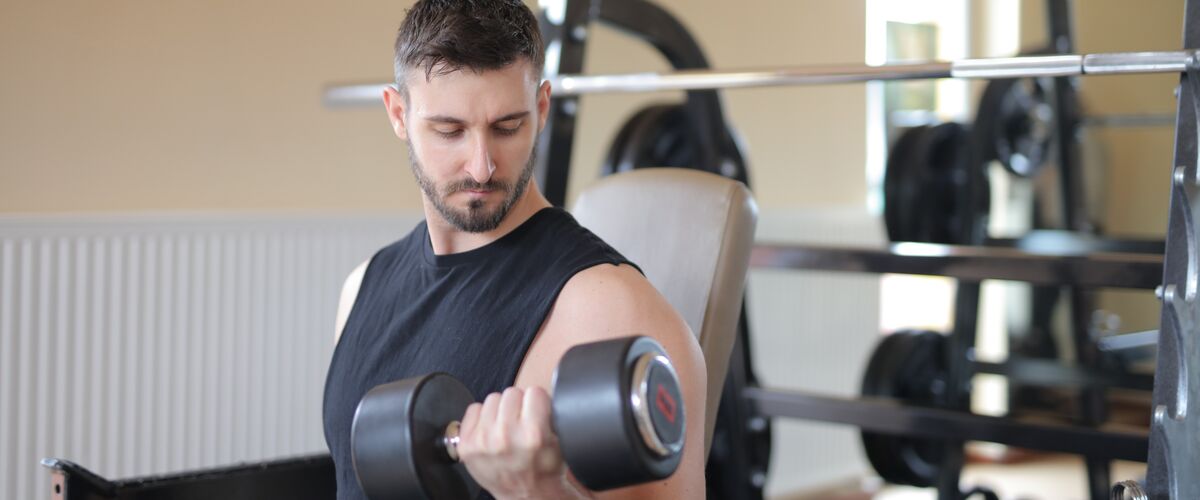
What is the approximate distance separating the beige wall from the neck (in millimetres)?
1190

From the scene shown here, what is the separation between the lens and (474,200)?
1.23 metres

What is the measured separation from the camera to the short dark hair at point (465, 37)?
119 centimetres

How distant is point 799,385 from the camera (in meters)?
3.99

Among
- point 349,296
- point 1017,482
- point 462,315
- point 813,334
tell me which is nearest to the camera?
point 462,315

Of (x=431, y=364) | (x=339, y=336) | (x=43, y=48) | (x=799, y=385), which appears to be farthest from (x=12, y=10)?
(x=799, y=385)

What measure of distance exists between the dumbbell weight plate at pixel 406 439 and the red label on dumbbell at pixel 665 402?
172 mm

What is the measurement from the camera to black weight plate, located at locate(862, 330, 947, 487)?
9.12ft

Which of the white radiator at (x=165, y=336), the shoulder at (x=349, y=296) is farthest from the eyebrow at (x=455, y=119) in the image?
the white radiator at (x=165, y=336)

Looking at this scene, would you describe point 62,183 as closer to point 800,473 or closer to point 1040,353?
point 800,473

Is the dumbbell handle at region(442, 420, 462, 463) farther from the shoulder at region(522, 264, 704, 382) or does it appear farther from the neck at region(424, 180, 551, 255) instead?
the neck at region(424, 180, 551, 255)

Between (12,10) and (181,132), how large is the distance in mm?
394

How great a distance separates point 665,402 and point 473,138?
388mm

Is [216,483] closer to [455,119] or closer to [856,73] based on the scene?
[455,119]

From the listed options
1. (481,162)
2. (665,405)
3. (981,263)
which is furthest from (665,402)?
(981,263)
